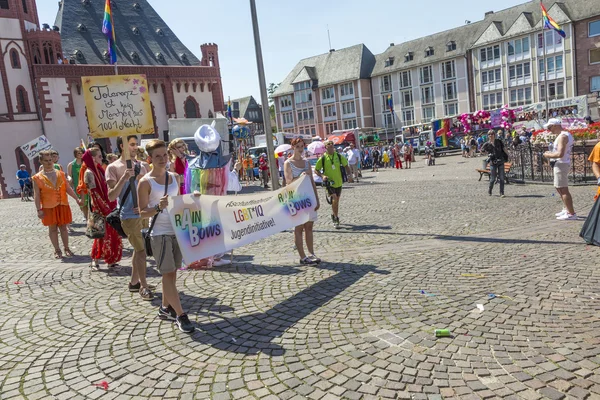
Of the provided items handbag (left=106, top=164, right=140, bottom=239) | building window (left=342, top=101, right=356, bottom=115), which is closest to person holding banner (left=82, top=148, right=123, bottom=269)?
handbag (left=106, top=164, right=140, bottom=239)

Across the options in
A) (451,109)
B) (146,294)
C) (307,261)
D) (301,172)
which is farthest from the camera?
(451,109)

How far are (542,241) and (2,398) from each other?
7.29 meters

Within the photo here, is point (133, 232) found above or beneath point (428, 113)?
beneath

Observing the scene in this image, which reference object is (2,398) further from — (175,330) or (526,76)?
(526,76)

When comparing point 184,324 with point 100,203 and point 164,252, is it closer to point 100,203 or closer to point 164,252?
point 164,252

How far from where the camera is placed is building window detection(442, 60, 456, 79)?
201ft

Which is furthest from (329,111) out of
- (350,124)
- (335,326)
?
(335,326)

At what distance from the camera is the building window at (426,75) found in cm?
6388

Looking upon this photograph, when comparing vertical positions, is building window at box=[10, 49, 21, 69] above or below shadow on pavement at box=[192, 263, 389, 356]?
above

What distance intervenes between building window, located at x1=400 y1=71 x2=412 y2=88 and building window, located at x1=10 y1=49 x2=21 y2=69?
4840 cm

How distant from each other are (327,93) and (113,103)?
227ft

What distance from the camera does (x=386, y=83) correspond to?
68562 mm

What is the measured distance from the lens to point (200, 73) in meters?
50.2

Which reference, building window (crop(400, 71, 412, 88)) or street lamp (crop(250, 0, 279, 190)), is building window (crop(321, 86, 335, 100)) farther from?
street lamp (crop(250, 0, 279, 190))
